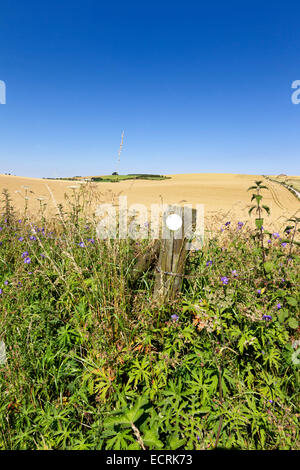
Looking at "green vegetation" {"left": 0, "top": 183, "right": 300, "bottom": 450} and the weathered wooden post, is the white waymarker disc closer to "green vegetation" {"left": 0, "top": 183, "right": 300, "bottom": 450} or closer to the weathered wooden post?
the weathered wooden post

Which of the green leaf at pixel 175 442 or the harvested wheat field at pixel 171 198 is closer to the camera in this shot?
the green leaf at pixel 175 442

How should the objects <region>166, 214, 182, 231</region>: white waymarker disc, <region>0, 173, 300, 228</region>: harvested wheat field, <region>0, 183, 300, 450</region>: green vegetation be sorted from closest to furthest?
1. <region>0, 183, 300, 450</region>: green vegetation
2. <region>166, 214, 182, 231</region>: white waymarker disc
3. <region>0, 173, 300, 228</region>: harvested wheat field

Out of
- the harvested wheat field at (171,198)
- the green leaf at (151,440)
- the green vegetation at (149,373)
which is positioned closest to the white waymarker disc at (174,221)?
the harvested wheat field at (171,198)

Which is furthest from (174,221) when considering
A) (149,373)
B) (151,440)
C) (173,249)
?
(151,440)

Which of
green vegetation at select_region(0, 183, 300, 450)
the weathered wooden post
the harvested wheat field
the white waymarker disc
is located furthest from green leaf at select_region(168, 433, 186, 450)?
the harvested wheat field

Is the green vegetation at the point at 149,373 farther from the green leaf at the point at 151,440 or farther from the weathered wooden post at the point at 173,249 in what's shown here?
the weathered wooden post at the point at 173,249

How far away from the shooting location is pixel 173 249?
229 centimetres

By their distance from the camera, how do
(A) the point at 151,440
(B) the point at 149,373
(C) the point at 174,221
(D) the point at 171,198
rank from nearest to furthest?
(A) the point at 151,440 < (B) the point at 149,373 < (C) the point at 174,221 < (D) the point at 171,198

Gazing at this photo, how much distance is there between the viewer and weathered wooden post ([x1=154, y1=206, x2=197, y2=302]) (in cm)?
223

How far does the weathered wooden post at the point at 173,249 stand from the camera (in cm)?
223

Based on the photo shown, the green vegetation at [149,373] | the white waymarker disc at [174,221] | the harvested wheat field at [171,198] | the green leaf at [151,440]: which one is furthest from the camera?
the harvested wheat field at [171,198]

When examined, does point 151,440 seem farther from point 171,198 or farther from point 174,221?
point 171,198
